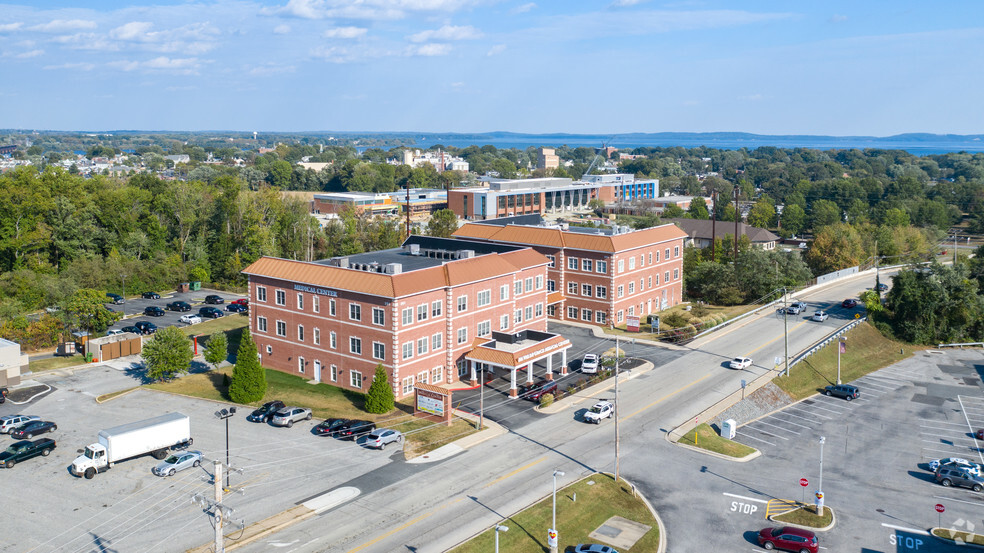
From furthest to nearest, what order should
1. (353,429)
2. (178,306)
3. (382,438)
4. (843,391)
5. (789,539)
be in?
(178,306) → (843,391) → (353,429) → (382,438) → (789,539)

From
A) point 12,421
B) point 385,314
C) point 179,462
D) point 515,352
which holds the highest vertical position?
point 385,314

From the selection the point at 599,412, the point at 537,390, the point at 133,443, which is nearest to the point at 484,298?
the point at 537,390

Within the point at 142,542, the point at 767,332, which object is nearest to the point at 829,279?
the point at 767,332

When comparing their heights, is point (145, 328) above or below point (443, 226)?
below

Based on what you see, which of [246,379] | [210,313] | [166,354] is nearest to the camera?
[246,379]

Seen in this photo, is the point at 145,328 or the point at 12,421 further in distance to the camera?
the point at 145,328

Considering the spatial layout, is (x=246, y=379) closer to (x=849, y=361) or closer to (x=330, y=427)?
(x=330, y=427)

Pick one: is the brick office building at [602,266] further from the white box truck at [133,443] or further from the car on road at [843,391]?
the white box truck at [133,443]
